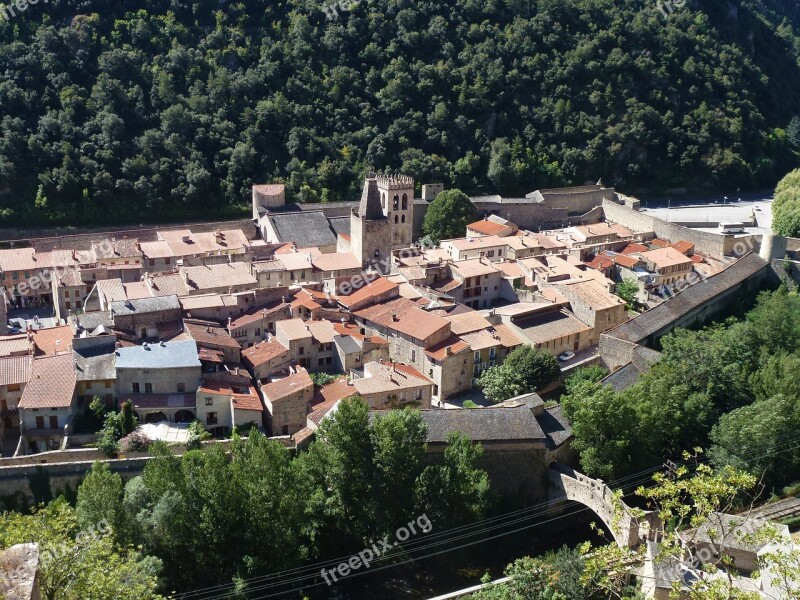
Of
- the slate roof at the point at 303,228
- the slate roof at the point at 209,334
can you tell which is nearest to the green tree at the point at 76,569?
the slate roof at the point at 209,334

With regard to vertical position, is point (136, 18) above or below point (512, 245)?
above

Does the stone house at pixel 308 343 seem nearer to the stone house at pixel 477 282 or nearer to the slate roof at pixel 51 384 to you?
the stone house at pixel 477 282

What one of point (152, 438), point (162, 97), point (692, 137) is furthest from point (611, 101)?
point (152, 438)

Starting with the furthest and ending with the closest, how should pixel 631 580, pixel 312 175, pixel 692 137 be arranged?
1. pixel 692 137
2. pixel 312 175
3. pixel 631 580

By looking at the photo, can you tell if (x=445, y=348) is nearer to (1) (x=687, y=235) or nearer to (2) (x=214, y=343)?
(2) (x=214, y=343)

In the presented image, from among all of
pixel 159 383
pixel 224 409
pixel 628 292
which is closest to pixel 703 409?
pixel 628 292

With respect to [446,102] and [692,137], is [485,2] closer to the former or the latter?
[446,102]
